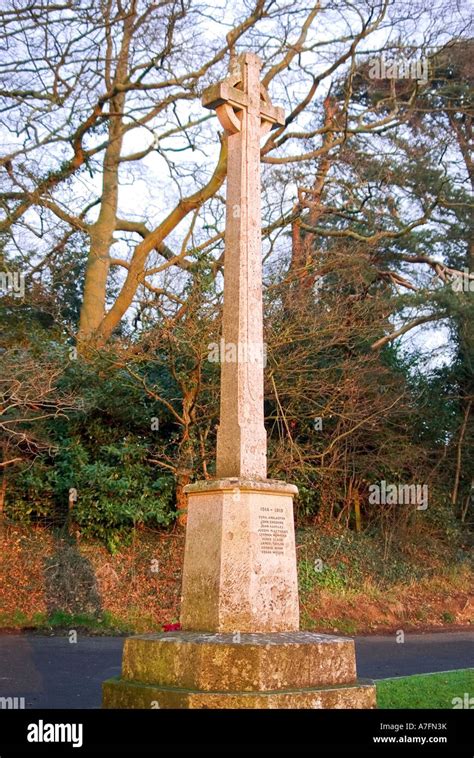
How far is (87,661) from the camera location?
33.0 feet

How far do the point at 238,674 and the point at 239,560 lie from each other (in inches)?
33.4

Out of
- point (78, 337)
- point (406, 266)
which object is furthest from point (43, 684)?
point (406, 266)

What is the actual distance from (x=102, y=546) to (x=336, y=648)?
9.00 metres

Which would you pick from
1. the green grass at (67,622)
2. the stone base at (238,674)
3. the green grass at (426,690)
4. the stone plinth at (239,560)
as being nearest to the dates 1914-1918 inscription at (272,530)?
the stone plinth at (239,560)

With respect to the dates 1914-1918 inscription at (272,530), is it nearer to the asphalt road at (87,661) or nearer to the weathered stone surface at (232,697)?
the weathered stone surface at (232,697)

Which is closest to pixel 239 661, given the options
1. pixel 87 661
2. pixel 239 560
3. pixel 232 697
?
pixel 232 697

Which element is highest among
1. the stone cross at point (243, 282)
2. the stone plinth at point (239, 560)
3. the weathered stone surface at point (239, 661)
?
the stone cross at point (243, 282)

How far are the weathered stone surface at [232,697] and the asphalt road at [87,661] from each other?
5.13 feet

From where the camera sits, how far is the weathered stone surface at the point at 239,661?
539 centimetres

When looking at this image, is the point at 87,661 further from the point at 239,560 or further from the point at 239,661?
the point at 239,661

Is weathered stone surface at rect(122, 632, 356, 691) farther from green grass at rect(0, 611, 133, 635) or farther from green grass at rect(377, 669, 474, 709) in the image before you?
green grass at rect(0, 611, 133, 635)

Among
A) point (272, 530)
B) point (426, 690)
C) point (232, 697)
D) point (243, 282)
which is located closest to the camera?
point (232, 697)

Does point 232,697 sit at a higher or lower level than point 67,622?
higher
